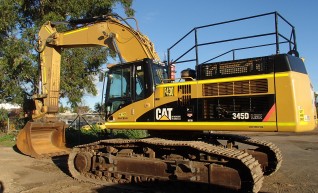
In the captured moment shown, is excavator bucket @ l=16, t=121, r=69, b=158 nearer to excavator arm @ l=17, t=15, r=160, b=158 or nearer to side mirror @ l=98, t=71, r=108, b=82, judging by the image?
excavator arm @ l=17, t=15, r=160, b=158

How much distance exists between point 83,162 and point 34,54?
10179 mm

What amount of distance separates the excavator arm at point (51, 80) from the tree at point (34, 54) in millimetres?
5636

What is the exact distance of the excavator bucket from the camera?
11.6 metres

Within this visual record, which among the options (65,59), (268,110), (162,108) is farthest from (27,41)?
(268,110)

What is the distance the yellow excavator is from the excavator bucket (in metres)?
2.85

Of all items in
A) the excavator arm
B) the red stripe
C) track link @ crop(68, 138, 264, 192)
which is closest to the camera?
track link @ crop(68, 138, 264, 192)

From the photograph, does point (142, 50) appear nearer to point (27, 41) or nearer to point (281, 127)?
point (281, 127)

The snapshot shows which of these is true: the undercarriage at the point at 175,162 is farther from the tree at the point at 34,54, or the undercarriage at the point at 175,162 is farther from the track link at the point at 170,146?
the tree at the point at 34,54

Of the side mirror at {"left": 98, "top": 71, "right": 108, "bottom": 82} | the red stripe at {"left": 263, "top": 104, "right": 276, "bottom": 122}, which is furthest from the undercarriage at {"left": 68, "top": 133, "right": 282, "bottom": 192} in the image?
the side mirror at {"left": 98, "top": 71, "right": 108, "bottom": 82}

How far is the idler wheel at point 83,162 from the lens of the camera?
9.03 m

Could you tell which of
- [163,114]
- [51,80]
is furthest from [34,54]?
[163,114]

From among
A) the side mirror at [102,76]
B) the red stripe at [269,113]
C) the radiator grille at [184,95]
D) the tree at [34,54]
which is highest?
the tree at [34,54]

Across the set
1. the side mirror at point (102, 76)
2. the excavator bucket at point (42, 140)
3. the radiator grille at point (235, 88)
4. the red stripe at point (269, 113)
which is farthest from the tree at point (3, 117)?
the red stripe at point (269, 113)

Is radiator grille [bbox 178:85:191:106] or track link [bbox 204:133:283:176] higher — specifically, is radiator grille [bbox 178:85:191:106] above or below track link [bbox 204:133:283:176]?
above
